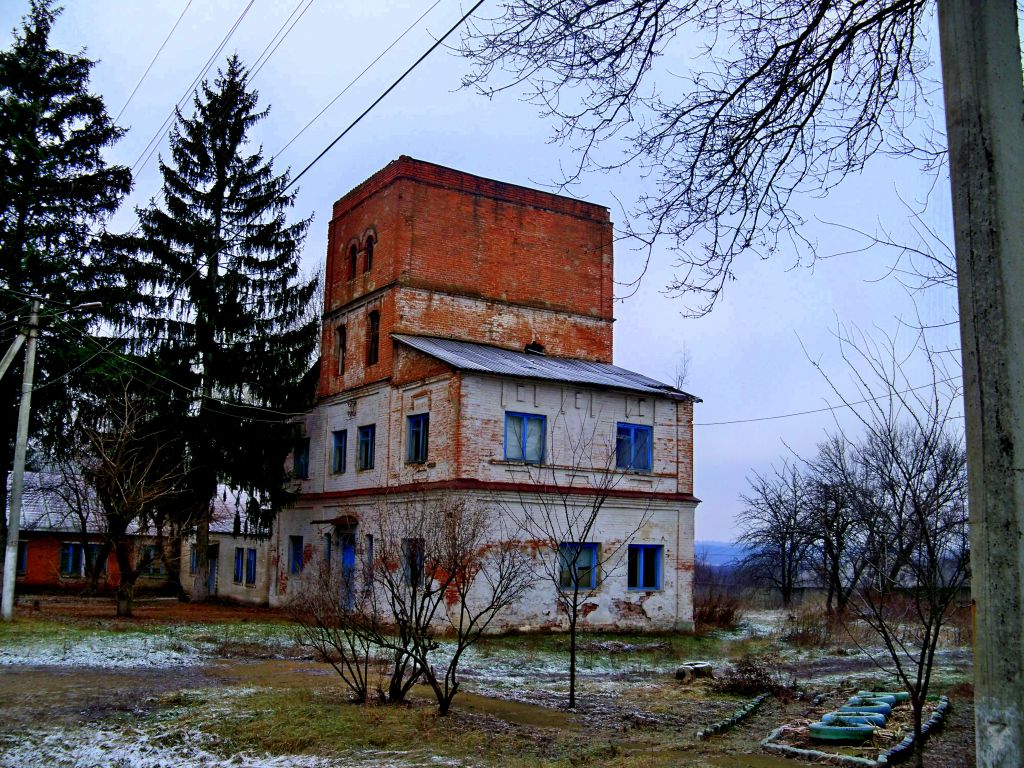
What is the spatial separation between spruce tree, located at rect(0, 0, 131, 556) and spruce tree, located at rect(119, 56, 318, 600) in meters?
1.92

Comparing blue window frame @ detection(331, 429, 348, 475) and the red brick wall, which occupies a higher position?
Result: the red brick wall

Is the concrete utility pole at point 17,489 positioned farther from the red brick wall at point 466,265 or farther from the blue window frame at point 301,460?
the blue window frame at point 301,460

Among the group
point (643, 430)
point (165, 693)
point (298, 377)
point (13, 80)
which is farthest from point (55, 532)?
point (165, 693)

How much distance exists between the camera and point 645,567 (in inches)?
1069

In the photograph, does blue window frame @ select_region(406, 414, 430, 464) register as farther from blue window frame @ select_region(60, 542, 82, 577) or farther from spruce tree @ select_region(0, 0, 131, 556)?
blue window frame @ select_region(60, 542, 82, 577)

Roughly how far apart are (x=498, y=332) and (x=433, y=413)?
5.66m

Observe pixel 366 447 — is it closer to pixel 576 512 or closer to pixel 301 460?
pixel 301 460

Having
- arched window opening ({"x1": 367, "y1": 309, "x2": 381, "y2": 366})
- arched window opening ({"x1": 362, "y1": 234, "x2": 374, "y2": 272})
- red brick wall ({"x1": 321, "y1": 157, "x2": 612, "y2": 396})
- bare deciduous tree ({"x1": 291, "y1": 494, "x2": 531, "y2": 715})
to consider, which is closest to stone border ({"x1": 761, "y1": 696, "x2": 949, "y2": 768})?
bare deciduous tree ({"x1": 291, "y1": 494, "x2": 531, "y2": 715})

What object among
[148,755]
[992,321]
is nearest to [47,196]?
[148,755]

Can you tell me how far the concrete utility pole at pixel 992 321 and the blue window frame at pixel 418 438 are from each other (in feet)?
72.4

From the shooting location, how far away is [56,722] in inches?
409

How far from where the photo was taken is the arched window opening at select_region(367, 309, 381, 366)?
29547 millimetres

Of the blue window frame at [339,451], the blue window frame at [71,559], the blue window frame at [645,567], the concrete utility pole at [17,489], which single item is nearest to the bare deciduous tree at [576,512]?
the blue window frame at [645,567]

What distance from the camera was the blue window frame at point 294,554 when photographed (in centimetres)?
3209
